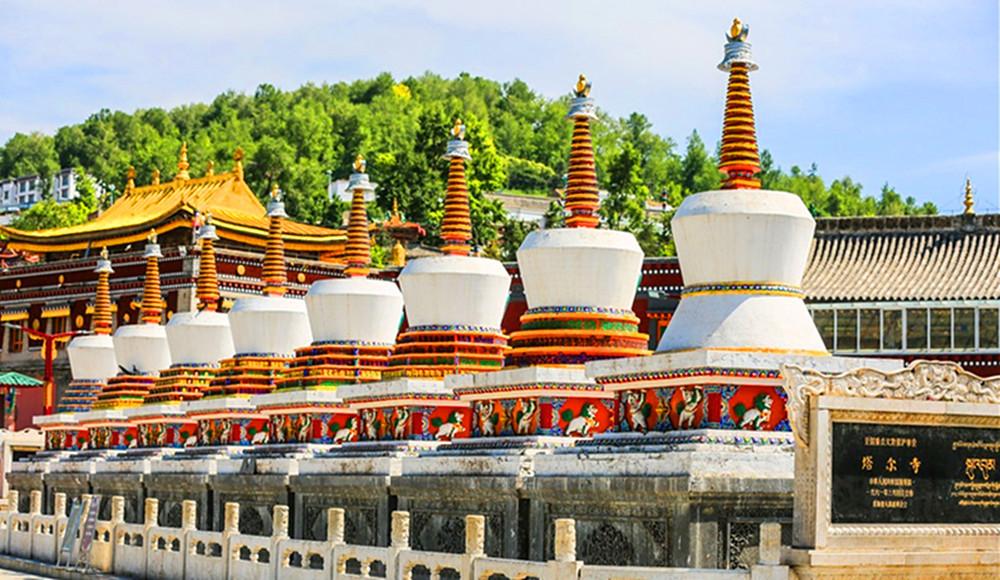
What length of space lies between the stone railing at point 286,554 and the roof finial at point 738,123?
467 cm

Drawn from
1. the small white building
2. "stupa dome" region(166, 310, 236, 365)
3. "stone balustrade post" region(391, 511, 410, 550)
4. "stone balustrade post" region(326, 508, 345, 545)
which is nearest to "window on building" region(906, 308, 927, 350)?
"stupa dome" region(166, 310, 236, 365)

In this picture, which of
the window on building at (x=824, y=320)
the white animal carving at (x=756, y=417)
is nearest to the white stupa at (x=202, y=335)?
the window on building at (x=824, y=320)

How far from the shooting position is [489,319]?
23.8 meters

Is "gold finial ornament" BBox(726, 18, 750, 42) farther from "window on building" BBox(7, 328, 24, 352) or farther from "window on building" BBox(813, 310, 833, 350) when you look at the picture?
"window on building" BBox(7, 328, 24, 352)

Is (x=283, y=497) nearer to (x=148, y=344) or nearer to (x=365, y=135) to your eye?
(x=148, y=344)

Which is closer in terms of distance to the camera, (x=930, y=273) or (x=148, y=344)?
(x=148, y=344)

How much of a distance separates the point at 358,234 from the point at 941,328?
1765 cm

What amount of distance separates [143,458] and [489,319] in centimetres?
1259

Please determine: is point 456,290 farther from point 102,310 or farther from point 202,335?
point 102,310

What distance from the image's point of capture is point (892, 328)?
40.2m

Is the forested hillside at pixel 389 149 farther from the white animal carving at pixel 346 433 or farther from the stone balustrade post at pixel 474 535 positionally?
the stone balustrade post at pixel 474 535

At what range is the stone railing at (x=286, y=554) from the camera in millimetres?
13961

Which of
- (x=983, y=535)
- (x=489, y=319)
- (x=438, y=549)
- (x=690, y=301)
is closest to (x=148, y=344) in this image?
(x=489, y=319)

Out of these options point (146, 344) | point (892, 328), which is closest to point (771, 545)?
point (146, 344)
